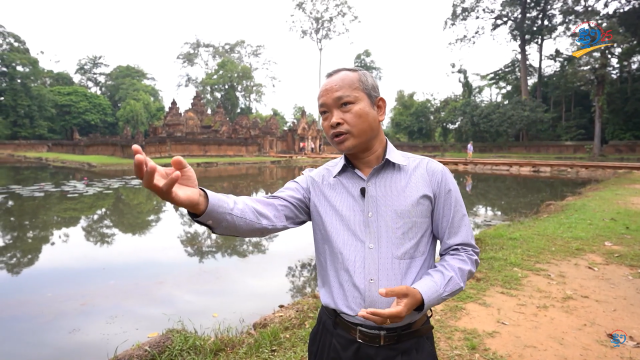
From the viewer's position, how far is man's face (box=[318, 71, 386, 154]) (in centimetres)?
148

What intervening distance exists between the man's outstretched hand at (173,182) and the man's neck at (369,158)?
23.8 inches

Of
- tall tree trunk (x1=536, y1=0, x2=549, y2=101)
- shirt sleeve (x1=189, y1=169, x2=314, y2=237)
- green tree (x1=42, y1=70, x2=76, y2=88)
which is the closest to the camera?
shirt sleeve (x1=189, y1=169, x2=314, y2=237)

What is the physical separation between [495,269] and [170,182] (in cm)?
455

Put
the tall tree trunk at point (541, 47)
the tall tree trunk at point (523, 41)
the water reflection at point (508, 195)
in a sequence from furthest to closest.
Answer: the tall tree trunk at point (523, 41) → the tall tree trunk at point (541, 47) → the water reflection at point (508, 195)

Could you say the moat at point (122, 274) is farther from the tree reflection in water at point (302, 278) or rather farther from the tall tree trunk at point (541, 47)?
the tall tree trunk at point (541, 47)

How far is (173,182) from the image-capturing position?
3.82 feet

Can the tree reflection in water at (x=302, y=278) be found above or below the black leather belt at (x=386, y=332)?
below

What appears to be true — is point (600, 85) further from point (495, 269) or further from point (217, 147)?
point (217, 147)

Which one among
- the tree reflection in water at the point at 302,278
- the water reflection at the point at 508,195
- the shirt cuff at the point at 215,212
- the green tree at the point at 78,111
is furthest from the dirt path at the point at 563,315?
the green tree at the point at 78,111

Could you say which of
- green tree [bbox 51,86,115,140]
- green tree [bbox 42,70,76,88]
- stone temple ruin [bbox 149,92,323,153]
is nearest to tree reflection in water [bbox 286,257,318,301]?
stone temple ruin [bbox 149,92,323,153]

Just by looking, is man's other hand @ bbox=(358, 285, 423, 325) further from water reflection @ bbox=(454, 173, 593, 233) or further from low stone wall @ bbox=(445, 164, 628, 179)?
low stone wall @ bbox=(445, 164, 628, 179)

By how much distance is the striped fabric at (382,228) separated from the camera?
136 cm

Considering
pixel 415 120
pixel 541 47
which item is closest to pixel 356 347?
pixel 541 47

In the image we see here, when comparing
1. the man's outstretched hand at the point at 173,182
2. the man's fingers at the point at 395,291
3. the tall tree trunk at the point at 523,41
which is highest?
the tall tree trunk at the point at 523,41
